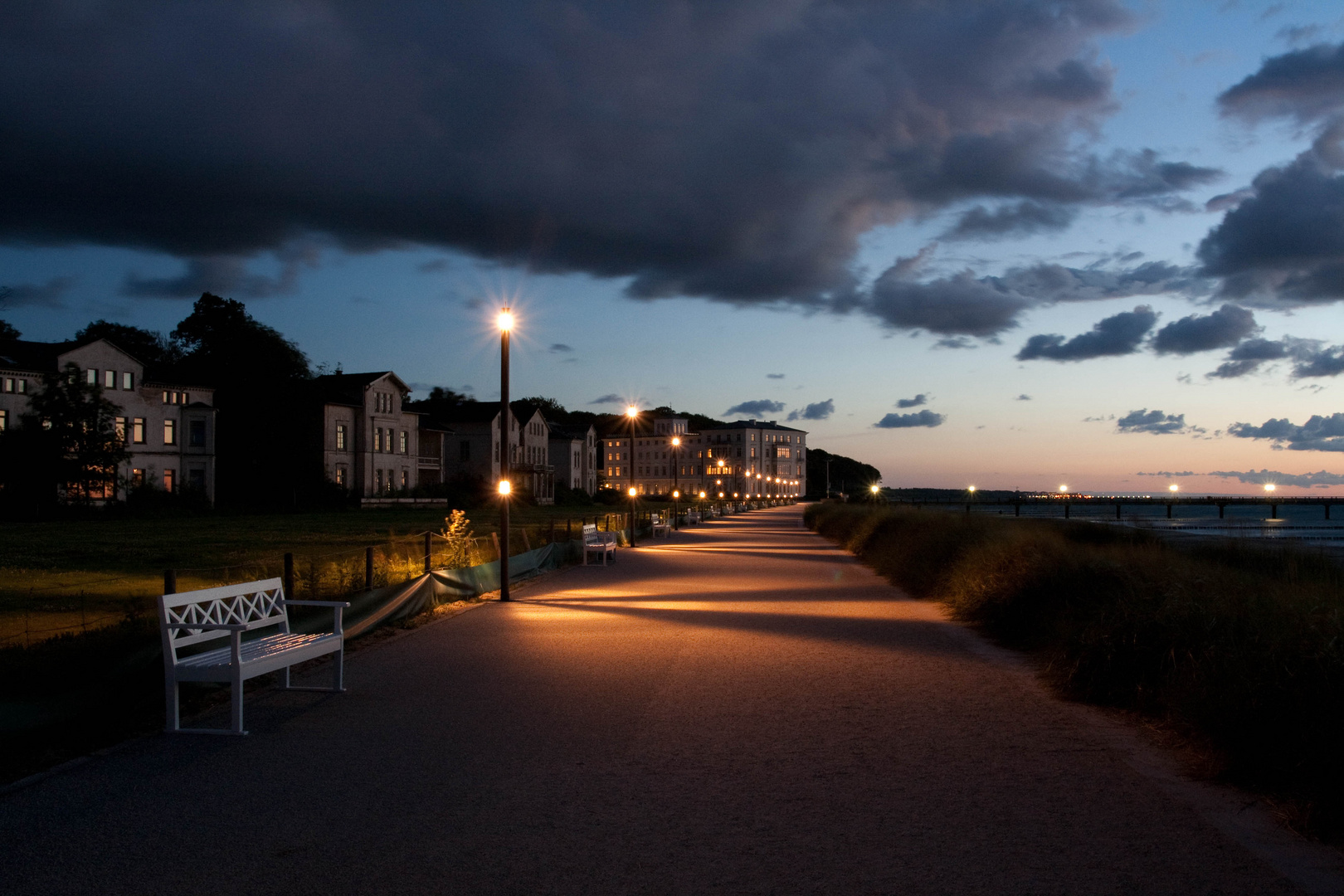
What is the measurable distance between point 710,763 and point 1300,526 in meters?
76.7

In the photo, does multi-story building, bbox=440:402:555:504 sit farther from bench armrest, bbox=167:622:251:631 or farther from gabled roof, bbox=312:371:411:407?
bench armrest, bbox=167:622:251:631

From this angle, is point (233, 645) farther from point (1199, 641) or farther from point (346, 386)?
point (346, 386)

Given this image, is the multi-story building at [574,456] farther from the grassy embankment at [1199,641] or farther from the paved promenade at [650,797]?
the paved promenade at [650,797]

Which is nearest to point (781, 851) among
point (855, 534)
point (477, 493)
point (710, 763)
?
point (710, 763)

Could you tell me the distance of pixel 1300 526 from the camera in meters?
69.4

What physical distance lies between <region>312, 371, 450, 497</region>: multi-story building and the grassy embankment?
51316 millimetres

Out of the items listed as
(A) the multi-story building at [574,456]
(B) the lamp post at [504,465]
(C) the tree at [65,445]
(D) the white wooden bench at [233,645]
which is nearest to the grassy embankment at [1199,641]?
(D) the white wooden bench at [233,645]

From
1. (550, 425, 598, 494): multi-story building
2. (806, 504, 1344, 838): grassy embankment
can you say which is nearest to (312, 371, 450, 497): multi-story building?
(550, 425, 598, 494): multi-story building

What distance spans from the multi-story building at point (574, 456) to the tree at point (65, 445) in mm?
47934

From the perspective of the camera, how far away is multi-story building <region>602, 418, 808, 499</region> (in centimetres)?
15400

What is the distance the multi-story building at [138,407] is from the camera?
46625 millimetres

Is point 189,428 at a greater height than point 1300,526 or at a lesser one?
greater

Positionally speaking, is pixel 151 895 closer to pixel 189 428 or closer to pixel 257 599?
pixel 257 599

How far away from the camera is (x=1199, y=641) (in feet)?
25.5
